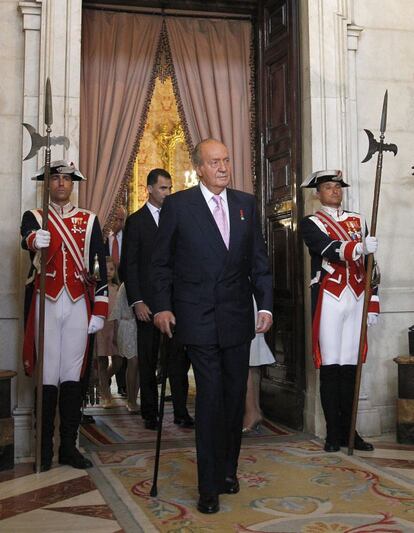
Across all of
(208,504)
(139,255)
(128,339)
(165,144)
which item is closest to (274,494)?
(208,504)

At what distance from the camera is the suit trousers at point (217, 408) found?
306cm

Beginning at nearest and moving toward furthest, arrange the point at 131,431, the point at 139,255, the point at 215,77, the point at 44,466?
the point at 44,466 → the point at 131,431 → the point at 139,255 → the point at 215,77

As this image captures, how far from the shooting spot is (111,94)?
5.85m

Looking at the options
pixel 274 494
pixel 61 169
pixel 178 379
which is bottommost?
pixel 274 494

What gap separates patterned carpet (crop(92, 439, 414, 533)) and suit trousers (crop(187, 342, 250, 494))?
0.17 m

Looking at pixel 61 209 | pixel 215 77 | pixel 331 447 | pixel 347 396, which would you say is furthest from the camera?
pixel 215 77

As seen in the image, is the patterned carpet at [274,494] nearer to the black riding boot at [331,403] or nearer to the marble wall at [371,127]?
the black riding boot at [331,403]

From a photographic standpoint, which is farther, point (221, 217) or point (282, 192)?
point (282, 192)

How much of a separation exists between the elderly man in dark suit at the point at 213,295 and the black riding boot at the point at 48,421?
1.07 metres

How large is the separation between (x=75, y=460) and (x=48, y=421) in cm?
26

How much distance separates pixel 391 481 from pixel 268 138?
2.92 m

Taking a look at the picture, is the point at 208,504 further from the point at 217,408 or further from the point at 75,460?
the point at 75,460

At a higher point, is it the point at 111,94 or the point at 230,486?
the point at 111,94

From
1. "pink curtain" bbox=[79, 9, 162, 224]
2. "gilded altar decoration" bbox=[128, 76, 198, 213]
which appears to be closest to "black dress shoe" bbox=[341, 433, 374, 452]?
"pink curtain" bbox=[79, 9, 162, 224]
